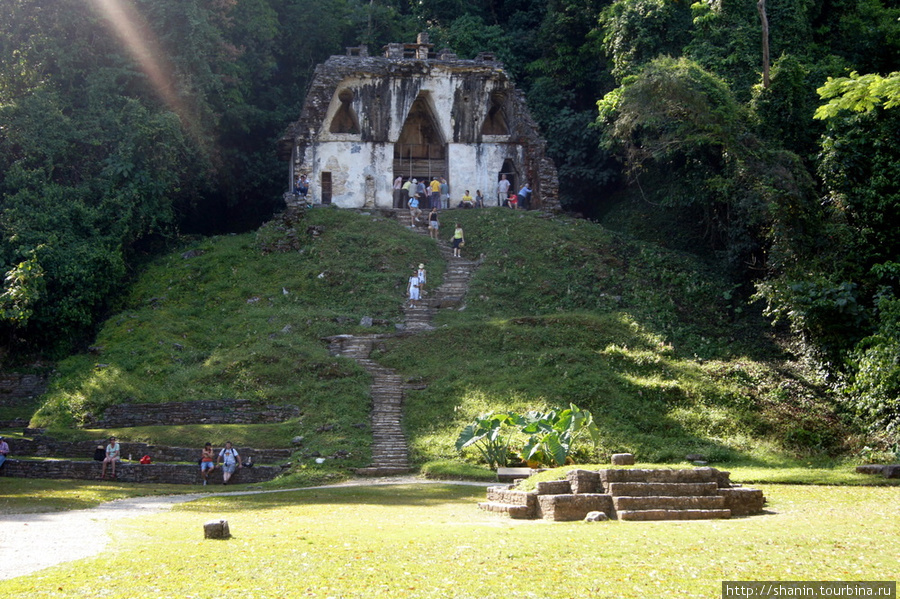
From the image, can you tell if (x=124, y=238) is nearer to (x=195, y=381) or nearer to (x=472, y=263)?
(x=195, y=381)

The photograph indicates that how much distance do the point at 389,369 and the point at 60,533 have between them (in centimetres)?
1447

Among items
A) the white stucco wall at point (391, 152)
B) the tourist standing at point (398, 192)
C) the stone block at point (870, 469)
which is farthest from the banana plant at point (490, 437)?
the white stucco wall at point (391, 152)

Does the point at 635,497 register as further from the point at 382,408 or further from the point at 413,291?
the point at 413,291

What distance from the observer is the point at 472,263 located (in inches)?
1404

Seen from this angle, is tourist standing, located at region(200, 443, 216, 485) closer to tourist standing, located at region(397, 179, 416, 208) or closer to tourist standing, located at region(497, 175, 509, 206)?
tourist standing, located at region(397, 179, 416, 208)

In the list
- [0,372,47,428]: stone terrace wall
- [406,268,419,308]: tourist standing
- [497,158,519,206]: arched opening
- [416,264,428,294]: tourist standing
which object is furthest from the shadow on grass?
[497,158,519,206]: arched opening

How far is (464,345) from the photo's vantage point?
2912 cm

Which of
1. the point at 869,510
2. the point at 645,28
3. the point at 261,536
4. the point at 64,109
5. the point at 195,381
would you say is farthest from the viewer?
the point at 645,28

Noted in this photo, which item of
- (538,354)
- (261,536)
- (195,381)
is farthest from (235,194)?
(261,536)

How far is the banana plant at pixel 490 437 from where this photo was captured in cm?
2200

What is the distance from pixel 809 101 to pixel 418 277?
14.4 meters

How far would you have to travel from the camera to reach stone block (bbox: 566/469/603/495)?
16.5 metres

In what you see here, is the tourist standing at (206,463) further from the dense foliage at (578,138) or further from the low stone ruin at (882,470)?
the low stone ruin at (882,470)

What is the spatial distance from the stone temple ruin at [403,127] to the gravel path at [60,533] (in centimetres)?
2398
